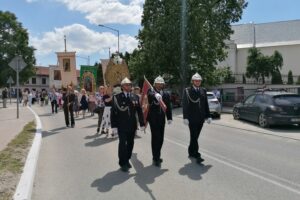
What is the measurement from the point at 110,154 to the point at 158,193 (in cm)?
417

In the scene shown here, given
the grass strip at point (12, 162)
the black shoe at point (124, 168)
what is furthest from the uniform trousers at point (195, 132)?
the grass strip at point (12, 162)

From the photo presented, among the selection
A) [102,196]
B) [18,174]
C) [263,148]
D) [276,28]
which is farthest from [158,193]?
[276,28]

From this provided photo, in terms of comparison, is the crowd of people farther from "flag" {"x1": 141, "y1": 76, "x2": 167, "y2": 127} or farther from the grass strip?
the grass strip

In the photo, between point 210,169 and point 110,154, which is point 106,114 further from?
point 210,169

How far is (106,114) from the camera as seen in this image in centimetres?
1514

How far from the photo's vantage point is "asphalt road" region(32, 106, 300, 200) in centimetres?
698

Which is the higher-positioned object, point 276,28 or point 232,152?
point 276,28

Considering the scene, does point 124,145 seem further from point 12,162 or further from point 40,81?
point 40,81

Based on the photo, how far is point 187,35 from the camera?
35438 mm

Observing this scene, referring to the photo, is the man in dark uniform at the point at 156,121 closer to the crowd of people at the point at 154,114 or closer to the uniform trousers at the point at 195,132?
the crowd of people at the point at 154,114

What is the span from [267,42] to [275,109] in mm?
62607

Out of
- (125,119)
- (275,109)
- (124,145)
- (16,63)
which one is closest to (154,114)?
(125,119)

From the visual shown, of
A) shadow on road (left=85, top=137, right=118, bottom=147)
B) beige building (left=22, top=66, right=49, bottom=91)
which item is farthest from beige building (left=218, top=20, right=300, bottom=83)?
beige building (left=22, top=66, right=49, bottom=91)

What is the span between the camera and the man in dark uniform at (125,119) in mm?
9031
